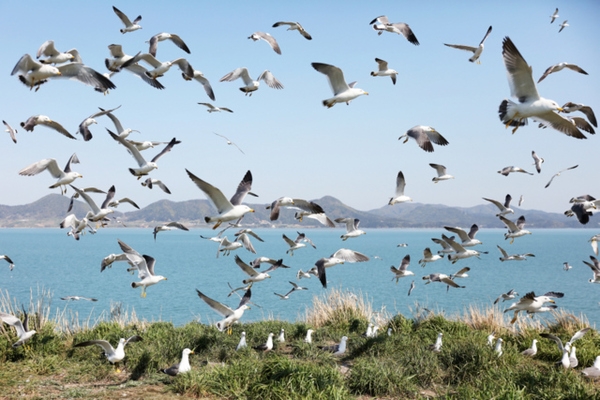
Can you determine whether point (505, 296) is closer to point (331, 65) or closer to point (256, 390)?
point (331, 65)

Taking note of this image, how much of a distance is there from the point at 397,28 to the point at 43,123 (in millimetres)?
8034

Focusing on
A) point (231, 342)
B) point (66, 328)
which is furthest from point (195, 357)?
point (66, 328)

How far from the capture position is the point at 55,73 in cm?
1048

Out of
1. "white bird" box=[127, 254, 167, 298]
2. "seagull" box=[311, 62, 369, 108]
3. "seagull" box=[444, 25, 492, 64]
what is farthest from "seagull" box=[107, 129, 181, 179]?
"seagull" box=[444, 25, 492, 64]

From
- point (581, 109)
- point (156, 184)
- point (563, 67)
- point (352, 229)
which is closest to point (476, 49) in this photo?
point (563, 67)

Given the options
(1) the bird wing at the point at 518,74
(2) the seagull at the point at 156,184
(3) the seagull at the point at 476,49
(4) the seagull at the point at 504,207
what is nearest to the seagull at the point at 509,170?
(4) the seagull at the point at 504,207

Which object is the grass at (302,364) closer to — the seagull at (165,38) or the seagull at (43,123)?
the seagull at (43,123)

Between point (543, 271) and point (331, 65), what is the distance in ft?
217

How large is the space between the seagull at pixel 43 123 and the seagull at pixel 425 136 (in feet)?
24.4

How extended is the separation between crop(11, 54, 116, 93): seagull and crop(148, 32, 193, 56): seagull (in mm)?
1975

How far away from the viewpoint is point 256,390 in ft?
25.9

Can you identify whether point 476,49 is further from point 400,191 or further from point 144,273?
point 144,273

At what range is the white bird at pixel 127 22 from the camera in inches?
515

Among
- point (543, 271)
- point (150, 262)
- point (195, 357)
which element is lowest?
point (543, 271)
